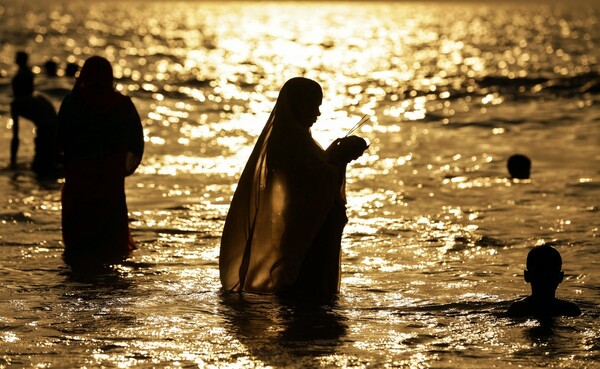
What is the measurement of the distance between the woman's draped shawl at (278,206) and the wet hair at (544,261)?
1.32m

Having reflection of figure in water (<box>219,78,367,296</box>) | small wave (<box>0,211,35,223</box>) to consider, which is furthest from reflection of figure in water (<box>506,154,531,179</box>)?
reflection of figure in water (<box>219,78,367,296</box>)

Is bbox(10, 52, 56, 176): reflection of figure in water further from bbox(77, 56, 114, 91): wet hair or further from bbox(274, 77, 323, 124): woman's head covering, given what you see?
bbox(274, 77, 323, 124): woman's head covering

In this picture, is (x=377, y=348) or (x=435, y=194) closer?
(x=377, y=348)

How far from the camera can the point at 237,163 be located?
17250 millimetres

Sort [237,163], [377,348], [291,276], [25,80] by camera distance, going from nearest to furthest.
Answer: [377,348]
[291,276]
[25,80]
[237,163]

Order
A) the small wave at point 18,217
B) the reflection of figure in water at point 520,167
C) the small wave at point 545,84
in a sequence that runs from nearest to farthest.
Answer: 1. the small wave at point 18,217
2. the reflection of figure in water at point 520,167
3. the small wave at point 545,84

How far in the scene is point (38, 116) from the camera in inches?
594

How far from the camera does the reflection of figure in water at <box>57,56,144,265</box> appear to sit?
10.2m

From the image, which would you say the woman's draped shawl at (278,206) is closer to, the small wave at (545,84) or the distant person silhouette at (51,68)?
the distant person silhouette at (51,68)

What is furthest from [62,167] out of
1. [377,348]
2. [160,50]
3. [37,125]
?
[160,50]

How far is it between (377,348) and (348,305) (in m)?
1.16

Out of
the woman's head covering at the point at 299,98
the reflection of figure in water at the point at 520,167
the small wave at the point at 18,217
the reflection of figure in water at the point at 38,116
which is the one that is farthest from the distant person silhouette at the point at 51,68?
the woman's head covering at the point at 299,98

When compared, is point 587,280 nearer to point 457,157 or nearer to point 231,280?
point 231,280

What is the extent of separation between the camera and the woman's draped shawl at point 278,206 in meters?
8.48
